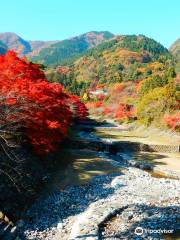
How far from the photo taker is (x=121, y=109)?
4117 inches

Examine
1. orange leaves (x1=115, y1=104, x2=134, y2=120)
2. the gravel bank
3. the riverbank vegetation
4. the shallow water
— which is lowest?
orange leaves (x1=115, y1=104, x2=134, y2=120)

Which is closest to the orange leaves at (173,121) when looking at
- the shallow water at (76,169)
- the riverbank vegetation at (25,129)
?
the shallow water at (76,169)

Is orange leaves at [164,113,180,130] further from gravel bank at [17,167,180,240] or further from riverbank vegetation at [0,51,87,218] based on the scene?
gravel bank at [17,167,180,240]

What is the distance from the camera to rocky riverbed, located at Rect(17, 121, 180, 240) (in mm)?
23438

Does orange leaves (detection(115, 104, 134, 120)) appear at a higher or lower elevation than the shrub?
lower

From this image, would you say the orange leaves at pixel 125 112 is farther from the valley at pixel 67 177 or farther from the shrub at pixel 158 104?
the valley at pixel 67 177

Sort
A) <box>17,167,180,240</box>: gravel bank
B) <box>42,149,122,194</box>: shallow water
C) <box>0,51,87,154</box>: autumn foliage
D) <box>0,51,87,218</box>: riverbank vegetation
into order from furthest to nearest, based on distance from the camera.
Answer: <box>0,51,87,154</box>: autumn foliage → <box>42,149,122,194</box>: shallow water → <box>0,51,87,218</box>: riverbank vegetation → <box>17,167,180,240</box>: gravel bank

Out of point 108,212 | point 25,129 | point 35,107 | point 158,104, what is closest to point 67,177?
point 25,129

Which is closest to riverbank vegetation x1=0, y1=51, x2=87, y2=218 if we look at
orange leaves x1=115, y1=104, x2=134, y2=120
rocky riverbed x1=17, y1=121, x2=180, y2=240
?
rocky riverbed x1=17, y1=121, x2=180, y2=240

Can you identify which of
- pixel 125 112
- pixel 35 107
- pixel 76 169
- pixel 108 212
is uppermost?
pixel 35 107

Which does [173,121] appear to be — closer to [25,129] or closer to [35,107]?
[25,129]

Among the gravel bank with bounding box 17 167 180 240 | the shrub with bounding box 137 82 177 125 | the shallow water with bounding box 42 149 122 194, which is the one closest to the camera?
the gravel bank with bounding box 17 167 180 240

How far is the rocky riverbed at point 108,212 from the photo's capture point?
23.4 metres

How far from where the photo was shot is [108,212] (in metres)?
27.0
